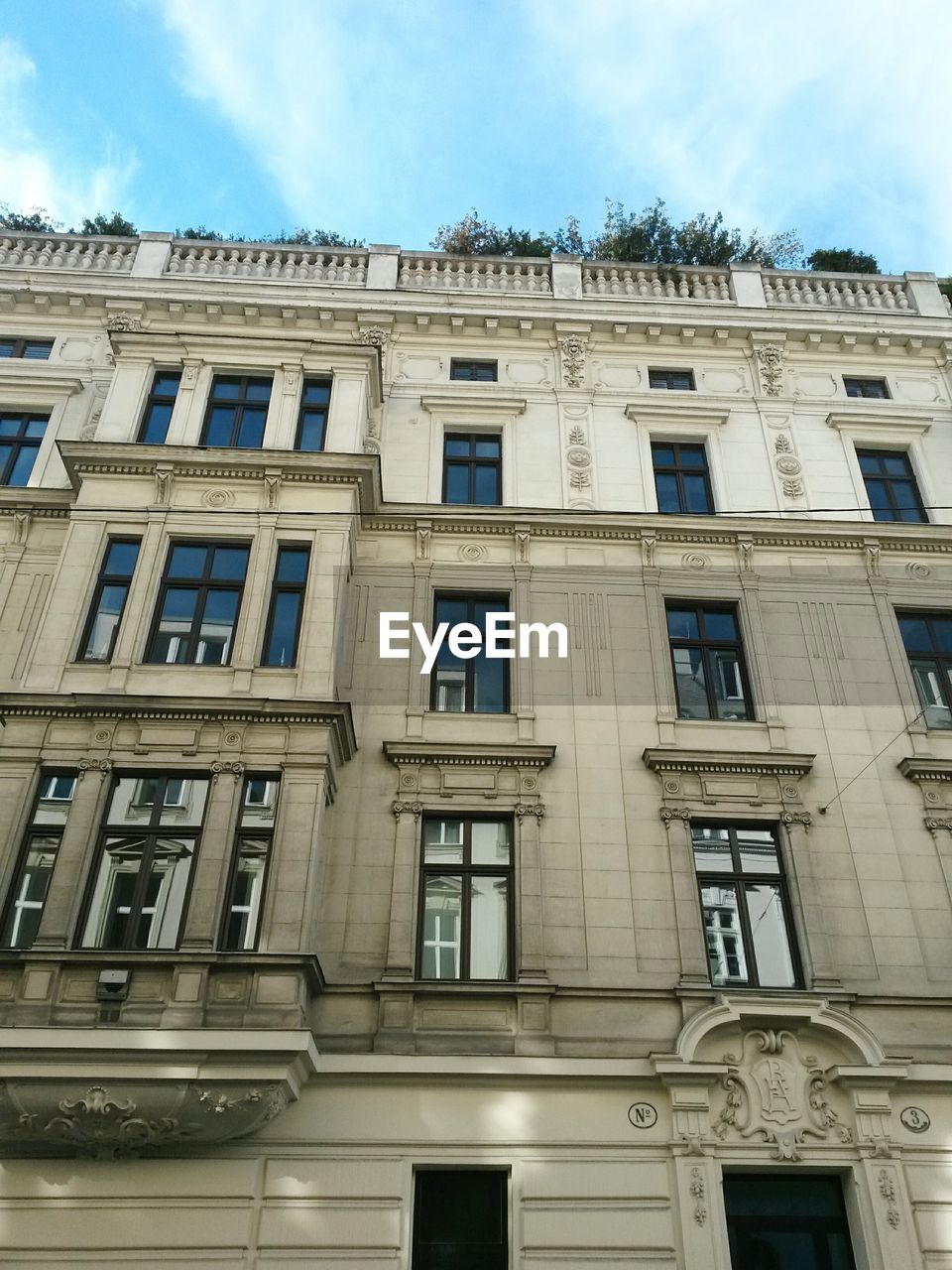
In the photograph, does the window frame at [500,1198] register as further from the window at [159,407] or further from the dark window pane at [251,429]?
the window at [159,407]

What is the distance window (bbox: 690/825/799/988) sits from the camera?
14852 mm

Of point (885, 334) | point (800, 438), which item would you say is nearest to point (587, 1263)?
point (800, 438)

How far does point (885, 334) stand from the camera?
888 inches

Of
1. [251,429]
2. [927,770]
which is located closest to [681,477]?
[927,770]

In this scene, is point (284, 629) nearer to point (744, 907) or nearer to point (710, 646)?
point (710, 646)

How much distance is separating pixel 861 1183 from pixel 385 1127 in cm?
602

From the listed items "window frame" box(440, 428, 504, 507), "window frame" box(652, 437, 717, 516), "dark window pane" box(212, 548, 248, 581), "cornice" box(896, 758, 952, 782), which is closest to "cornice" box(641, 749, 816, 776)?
"cornice" box(896, 758, 952, 782)

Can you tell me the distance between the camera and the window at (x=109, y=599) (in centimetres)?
1627

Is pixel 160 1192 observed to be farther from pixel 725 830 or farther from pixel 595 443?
pixel 595 443

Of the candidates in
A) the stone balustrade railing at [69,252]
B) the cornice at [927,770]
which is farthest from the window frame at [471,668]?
the stone balustrade railing at [69,252]

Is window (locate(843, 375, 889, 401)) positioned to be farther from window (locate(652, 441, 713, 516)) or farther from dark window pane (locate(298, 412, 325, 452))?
dark window pane (locate(298, 412, 325, 452))

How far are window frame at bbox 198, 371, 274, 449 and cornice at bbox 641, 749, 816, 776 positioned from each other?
29.4 feet

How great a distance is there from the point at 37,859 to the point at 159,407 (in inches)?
354

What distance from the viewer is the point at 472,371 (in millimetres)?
22359
